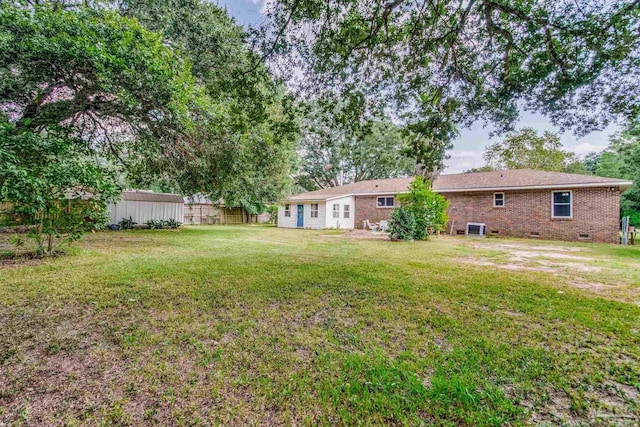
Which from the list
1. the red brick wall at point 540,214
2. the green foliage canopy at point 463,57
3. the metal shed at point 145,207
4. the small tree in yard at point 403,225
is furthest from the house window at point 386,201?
the metal shed at point 145,207

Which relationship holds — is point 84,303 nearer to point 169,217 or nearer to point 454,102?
point 454,102

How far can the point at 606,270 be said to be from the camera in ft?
19.8

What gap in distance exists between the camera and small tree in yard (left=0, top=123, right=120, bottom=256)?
4098 millimetres

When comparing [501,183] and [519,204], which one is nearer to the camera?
[519,204]

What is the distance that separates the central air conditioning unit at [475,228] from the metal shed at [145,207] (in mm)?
18090

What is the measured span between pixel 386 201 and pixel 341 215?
3.33m

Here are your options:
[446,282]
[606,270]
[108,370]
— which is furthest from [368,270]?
[606,270]

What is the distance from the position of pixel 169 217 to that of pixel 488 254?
18.1m

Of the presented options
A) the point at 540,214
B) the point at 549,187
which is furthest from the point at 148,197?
the point at 549,187

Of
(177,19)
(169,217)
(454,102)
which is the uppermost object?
(177,19)

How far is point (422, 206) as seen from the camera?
1216cm

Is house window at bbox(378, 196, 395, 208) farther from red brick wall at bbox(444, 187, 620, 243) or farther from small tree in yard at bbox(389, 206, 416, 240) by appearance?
small tree in yard at bbox(389, 206, 416, 240)

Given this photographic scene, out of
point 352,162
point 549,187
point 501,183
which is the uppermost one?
point 352,162

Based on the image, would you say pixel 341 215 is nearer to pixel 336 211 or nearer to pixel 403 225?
pixel 336 211
